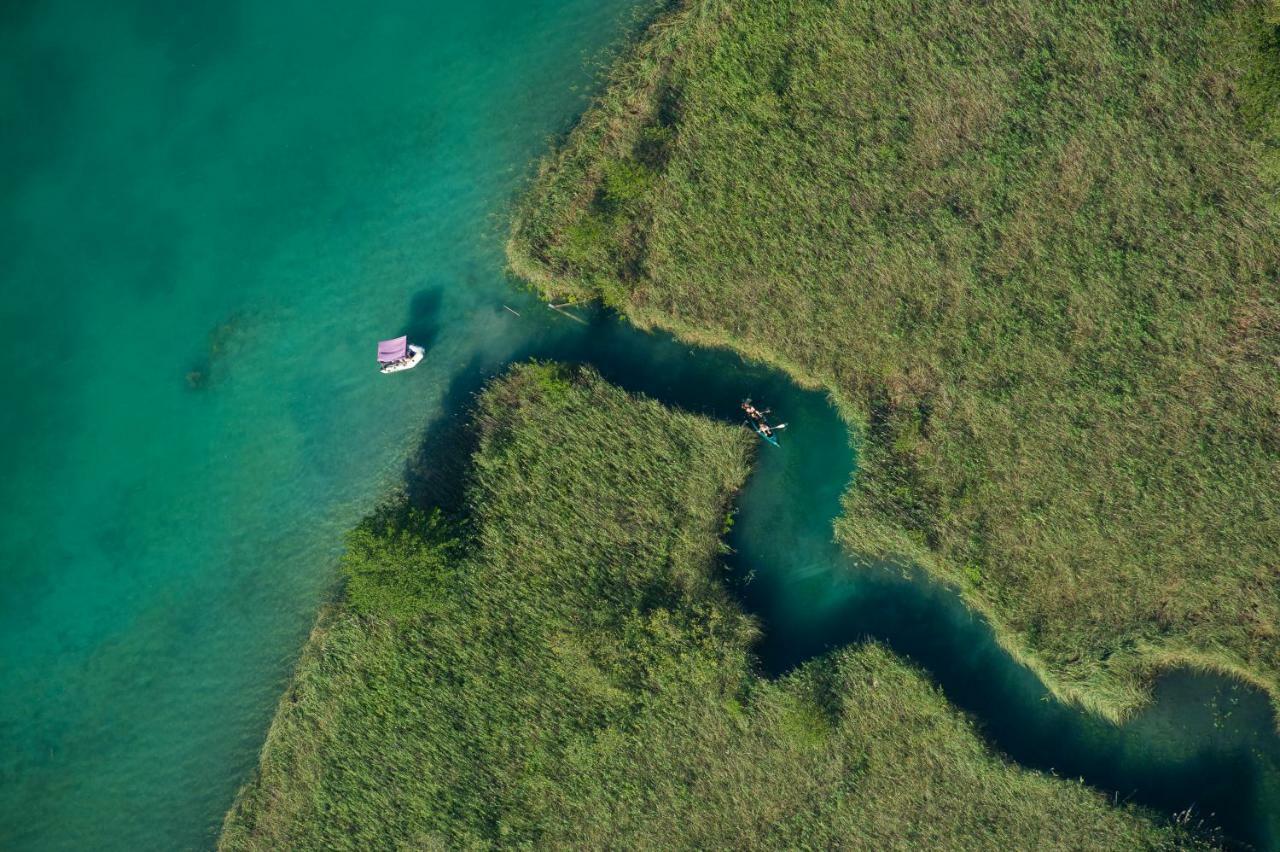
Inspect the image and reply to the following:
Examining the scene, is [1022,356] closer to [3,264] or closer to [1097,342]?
[1097,342]

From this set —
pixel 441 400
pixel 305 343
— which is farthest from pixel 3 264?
pixel 441 400

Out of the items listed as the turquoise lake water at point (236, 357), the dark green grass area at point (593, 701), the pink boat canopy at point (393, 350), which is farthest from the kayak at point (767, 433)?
the pink boat canopy at point (393, 350)

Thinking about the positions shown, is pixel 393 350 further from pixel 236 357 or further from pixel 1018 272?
pixel 1018 272

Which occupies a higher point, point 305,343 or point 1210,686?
point 305,343

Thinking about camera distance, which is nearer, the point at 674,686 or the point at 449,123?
the point at 674,686

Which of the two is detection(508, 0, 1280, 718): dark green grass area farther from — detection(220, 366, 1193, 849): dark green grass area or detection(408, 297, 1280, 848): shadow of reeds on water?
detection(220, 366, 1193, 849): dark green grass area

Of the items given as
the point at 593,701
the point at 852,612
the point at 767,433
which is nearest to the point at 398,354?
the point at 767,433

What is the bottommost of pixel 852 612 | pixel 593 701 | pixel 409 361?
pixel 593 701
